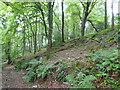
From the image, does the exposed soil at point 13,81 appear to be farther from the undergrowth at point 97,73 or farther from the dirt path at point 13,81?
the undergrowth at point 97,73

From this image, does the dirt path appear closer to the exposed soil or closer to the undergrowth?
the exposed soil

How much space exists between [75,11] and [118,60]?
12232 mm

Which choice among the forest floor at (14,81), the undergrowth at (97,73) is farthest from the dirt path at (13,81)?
the undergrowth at (97,73)

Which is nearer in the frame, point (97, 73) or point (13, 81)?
point (97, 73)

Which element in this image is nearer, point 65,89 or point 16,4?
point 65,89

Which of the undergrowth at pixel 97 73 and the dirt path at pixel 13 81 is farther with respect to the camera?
the dirt path at pixel 13 81

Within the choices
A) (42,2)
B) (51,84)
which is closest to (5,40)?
(42,2)

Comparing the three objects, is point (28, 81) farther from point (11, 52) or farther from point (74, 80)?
point (11, 52)

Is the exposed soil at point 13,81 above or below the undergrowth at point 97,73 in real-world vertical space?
below

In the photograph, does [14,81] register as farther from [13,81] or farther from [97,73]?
[97,73]

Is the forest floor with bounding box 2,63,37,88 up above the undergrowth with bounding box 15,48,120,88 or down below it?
below

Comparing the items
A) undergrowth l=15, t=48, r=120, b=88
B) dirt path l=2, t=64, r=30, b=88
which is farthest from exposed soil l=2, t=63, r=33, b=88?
undergrowth l=15, t=48, r=120, b=88

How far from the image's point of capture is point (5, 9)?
11.3 meters

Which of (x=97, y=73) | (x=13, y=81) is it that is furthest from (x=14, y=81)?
(x=97, y=73)
